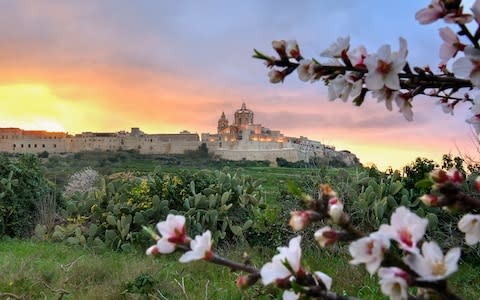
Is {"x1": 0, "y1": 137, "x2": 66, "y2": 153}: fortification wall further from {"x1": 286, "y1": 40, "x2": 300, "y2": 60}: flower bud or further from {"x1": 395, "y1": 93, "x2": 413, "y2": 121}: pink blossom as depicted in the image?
{"x1": 395, "y1": 93, "x2": 413, "y2": 121}: pink blossom

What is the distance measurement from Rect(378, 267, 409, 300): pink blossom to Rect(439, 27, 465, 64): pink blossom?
69 cm

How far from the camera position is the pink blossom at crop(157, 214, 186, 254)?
4.12 ft

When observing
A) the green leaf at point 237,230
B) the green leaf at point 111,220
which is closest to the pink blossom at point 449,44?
the green leaf at point 237,230

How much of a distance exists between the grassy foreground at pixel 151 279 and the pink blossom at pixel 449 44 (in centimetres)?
286

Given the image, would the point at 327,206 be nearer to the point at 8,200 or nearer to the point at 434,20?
the point at 434,20

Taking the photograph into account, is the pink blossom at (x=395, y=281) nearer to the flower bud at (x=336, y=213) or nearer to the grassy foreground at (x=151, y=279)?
the flower bud at (x=336, y=213)

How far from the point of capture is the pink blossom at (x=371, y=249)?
3.15ft

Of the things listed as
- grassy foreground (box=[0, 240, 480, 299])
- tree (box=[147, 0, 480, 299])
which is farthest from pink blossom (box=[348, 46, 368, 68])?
grassy foreground (box=[0, 240, 480, 299])

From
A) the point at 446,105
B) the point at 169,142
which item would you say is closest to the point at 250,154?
the point at 169,142

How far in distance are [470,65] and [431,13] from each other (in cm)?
16

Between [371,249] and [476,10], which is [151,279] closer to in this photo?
[371,249]

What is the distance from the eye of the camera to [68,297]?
14.8ft

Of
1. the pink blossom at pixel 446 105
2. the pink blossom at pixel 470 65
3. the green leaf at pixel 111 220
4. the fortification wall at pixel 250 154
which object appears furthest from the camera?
the fortification wall at pixel 250 154

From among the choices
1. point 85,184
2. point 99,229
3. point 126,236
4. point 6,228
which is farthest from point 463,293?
point 85,184
